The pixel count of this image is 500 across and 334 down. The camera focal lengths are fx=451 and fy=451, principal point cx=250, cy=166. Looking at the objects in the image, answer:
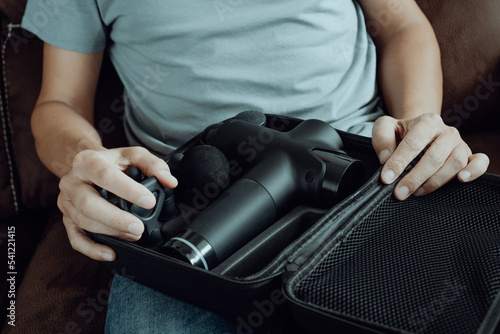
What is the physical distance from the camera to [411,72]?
87 cm

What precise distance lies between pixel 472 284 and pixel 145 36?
67 centimetres

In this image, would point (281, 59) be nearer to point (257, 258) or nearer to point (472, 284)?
point (257, 258)

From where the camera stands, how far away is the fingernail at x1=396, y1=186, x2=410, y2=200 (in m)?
0.56

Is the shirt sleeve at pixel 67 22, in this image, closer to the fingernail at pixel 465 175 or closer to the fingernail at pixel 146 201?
the fingernail at pixel 146 201

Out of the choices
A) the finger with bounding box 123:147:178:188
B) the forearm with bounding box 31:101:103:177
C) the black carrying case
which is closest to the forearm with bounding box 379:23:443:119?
the black carrying case

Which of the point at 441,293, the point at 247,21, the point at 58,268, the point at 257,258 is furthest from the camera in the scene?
the point at 58,268

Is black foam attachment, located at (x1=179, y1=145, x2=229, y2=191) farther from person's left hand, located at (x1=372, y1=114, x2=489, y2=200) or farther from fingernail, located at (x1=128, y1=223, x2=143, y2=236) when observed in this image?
person's left hand, located at (x1=372, y1=114, x2=489, y2=200)

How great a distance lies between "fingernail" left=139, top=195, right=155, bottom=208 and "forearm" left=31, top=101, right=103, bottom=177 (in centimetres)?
25

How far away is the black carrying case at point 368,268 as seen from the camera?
411mm

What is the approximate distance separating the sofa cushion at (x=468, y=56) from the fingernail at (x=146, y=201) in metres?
0.73

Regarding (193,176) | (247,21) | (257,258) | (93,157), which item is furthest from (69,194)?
(247,21)

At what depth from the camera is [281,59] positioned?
81cm

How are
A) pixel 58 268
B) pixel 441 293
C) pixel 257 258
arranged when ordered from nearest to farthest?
pixel 441 293
pixel 257 258
pixel 58 268

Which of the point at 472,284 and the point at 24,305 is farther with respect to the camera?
the point at 24,305
